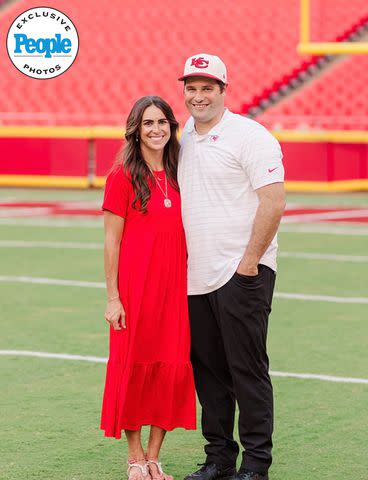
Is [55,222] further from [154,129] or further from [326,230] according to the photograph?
[154,129]

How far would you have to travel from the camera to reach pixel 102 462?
17.5 feet

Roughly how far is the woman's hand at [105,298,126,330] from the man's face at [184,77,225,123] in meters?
0.82

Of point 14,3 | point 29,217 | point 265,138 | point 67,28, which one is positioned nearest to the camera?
point 265,138

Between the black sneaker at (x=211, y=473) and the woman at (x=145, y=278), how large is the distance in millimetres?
250

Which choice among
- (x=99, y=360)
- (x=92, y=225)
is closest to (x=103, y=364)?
(x=99, y=360)

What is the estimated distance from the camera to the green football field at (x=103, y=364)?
5379mm

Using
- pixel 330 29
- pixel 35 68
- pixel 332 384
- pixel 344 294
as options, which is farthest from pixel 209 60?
pixel 330 29

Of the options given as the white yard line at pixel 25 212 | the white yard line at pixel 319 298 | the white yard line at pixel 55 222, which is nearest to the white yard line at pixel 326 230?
the white yard line at pixel 55 222

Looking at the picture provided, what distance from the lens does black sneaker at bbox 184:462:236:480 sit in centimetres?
506

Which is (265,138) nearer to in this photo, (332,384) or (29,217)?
(332,384)

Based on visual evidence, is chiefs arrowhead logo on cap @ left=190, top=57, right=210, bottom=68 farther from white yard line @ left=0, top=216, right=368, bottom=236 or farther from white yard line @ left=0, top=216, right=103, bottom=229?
A: white yard line @ left=0, top=216, right=103, bottom=229

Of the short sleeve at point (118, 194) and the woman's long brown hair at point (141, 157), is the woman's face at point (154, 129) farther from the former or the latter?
the short sleeve at point (118, 194)

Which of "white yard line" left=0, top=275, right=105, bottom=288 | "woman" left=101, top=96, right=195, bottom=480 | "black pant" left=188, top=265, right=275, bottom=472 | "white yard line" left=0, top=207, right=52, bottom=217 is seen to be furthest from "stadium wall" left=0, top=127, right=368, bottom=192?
"woman" left=101, top=96, right=195, bottom=480

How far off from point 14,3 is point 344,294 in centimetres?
1728
